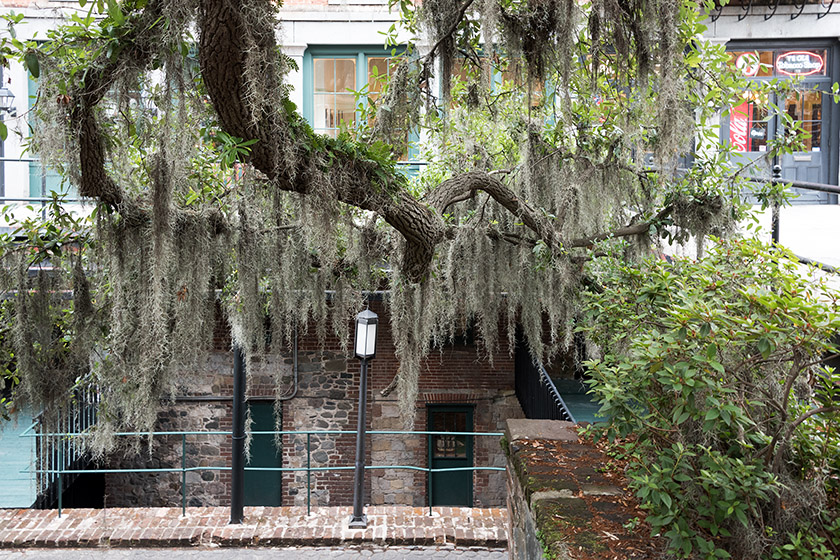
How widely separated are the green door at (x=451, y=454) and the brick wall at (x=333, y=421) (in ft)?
0.68

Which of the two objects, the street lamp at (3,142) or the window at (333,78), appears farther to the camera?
the window at (333,78)

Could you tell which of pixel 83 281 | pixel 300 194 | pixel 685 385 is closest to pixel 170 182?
pixel 300 194

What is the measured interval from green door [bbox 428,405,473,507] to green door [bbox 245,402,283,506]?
2.35 meters

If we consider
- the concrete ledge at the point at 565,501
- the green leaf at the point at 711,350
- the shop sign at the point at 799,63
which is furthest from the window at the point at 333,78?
the green leaf at the point at 711,350

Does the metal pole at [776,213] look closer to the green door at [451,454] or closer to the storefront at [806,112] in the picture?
the green door at [451,454]

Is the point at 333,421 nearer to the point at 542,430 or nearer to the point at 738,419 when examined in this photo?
the point at 542,430

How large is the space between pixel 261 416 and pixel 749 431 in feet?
29.8

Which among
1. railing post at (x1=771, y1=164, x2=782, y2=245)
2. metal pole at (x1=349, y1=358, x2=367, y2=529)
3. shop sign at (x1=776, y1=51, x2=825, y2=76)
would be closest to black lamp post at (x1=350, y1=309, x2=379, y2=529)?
metal pole at (x1=349, y1=358, x2=367, y2=529)

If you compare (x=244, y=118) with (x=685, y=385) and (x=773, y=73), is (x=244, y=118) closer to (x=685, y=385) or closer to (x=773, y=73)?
(x=685, y=385)

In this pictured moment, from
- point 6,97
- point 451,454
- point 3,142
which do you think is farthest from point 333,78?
point 451,454

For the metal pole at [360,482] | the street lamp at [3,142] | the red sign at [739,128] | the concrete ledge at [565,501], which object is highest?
the red sign at [739,128]

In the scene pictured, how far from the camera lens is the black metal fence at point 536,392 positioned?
693 centimetres

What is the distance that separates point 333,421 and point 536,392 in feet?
11.7

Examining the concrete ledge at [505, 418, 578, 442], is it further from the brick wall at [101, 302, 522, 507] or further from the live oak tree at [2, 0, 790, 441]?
the brick wall at [101, 302, 522, 507]
